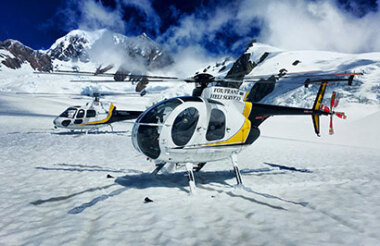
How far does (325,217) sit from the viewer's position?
492cm

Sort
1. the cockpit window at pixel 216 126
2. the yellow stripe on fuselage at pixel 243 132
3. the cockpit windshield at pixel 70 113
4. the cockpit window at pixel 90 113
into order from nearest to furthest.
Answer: the cockpit window at pixel 216 126, the yellow stripe on fuselage at pixel 243 132, the cockpit windshield at pixel 70 113, the cockpit window at pixel 90 113

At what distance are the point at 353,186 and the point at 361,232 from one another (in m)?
3.83

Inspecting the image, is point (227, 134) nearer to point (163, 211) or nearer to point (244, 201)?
point (244, 201)

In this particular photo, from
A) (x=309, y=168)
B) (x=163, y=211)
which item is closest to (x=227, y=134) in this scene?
(x=163, y=211)

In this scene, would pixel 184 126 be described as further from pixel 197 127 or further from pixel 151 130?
pixel 151 130

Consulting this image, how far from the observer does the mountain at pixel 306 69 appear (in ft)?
123

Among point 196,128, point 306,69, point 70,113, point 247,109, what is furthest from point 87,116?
point 306,69

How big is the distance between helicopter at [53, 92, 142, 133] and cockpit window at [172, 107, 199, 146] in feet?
34.0

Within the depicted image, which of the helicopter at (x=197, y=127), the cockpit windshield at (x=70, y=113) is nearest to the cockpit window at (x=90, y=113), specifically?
the cockpit windshield at (x=70, y=113)

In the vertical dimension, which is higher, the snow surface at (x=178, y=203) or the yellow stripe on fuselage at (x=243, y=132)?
the yellow stripe on fuselage at (x=243, y=132)

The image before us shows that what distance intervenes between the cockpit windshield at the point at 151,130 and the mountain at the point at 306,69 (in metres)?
7.09

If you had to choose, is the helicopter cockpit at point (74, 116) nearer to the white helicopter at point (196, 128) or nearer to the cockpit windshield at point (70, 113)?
the cockpit windshield at point (70, 113)

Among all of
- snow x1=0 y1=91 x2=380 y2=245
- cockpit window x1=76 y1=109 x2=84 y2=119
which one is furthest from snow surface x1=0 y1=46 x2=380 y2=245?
cockpit window x1=76 y1=109 x2=84 y2=119

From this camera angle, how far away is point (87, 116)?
661 inches
